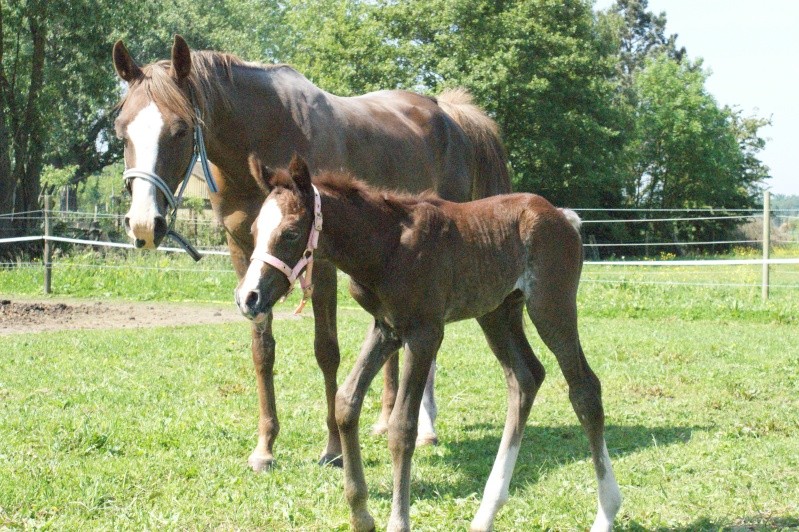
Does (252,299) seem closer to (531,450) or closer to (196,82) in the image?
(196,82)

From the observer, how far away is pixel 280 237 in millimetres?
3256

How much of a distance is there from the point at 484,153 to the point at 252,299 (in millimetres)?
4087

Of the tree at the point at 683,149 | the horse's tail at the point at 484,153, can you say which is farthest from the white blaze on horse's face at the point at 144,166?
the tree at the point at 683,149

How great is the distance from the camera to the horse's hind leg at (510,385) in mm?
3836

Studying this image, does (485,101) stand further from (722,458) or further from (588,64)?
(722,458)

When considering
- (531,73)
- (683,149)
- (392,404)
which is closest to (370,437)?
(392,404)

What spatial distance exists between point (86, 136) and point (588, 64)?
2277 centimetres

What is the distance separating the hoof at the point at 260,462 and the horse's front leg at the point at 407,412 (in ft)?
4.91

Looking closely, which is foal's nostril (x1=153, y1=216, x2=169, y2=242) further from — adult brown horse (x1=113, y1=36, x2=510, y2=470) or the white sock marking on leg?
the white sock marking on leg

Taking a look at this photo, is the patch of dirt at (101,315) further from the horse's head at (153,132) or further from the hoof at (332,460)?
the horse's head at (153,132)

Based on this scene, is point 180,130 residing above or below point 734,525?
above

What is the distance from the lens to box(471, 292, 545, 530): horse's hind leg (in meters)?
Answer: 3.84

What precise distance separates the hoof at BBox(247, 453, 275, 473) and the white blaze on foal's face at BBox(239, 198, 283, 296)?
1925 mm

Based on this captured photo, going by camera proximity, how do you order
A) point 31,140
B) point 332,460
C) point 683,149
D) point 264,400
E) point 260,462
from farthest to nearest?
point 683,149, point 31,140, point 264,400, point 332,460, point 260,462
